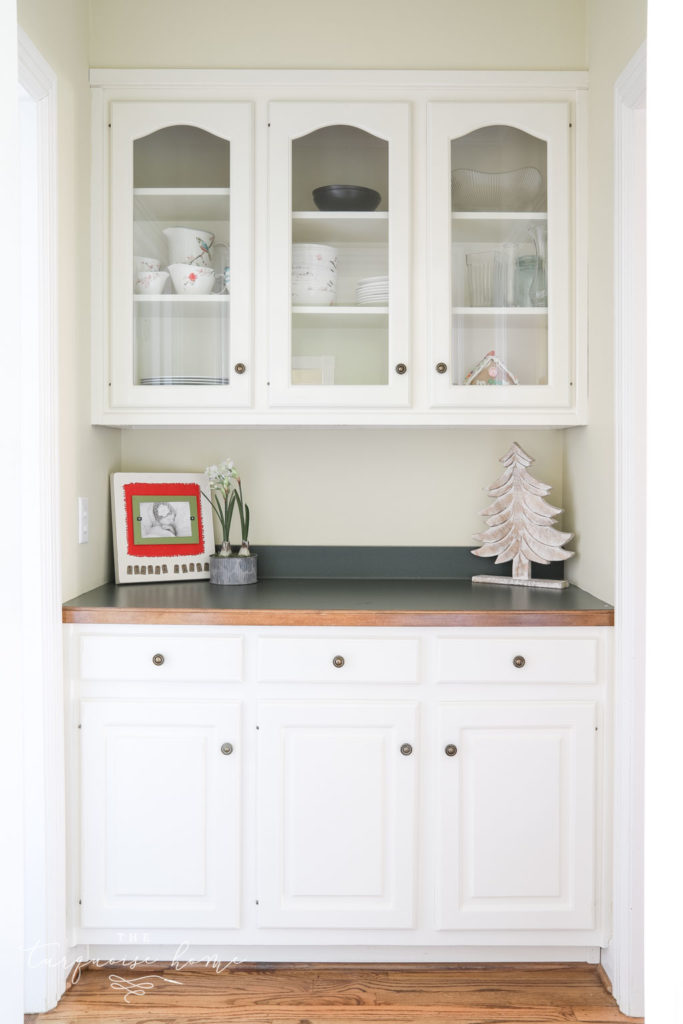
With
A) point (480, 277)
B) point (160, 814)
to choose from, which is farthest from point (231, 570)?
point (480, 277)

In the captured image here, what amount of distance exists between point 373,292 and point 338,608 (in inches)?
34.5

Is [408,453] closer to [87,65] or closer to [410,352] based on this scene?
[410,352]

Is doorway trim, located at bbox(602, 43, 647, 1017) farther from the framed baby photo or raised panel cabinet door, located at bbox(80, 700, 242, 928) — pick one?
the framed baby photo

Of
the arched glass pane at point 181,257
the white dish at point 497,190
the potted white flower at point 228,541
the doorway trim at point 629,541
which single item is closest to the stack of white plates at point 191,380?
the arched glass pane at point 181,257

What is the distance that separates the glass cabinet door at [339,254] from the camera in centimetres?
219

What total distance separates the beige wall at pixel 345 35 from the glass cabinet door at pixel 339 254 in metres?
0.17

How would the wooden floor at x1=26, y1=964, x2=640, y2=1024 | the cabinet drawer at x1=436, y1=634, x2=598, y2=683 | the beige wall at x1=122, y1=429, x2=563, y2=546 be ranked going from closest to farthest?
the wooden floor at x1=26, y1=964, x2=640, y2=1024
the cabinet drawer at x1=436, y1=634, x2=598, y2=683
the beige wall at x1=122, y1=429, x2=563, y2=546

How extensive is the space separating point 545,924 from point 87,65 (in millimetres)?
2538

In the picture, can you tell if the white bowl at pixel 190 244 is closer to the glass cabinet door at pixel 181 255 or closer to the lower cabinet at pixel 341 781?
the glass cabinet door at pixel 181 255

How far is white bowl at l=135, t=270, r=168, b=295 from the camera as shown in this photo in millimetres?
2223

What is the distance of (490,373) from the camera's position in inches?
87.2

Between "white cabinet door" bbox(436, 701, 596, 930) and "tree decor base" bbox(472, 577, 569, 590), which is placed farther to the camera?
"tree decor base" bbox(472, 577, 569, 590)

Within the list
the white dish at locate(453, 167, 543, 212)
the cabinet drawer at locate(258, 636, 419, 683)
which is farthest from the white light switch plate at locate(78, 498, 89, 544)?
the white dish at locate(453, 167, 543, 212)

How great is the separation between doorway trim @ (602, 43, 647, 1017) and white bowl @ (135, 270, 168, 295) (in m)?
1.19
